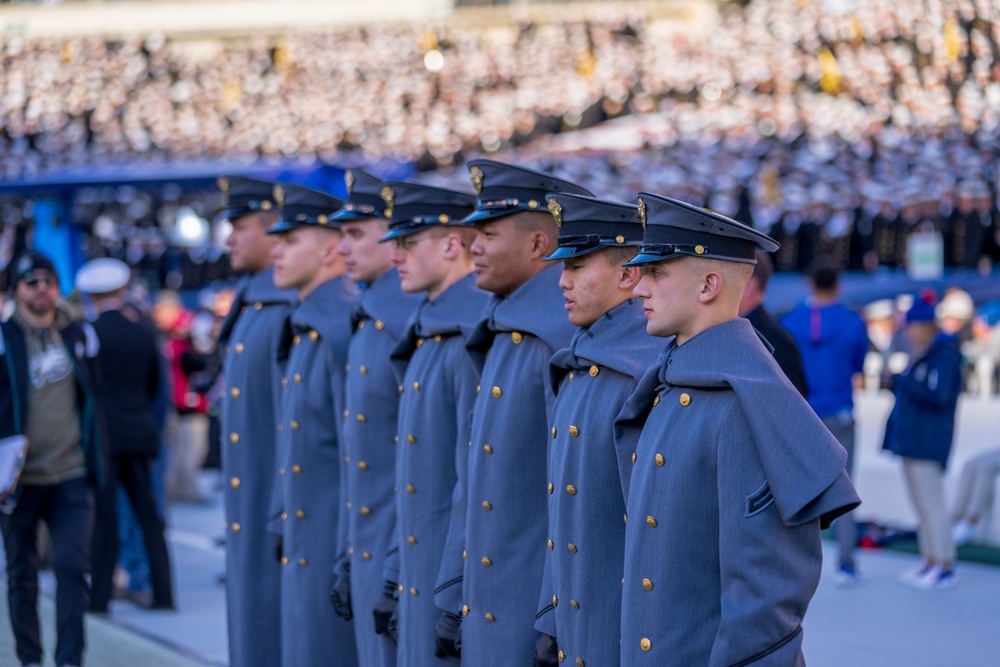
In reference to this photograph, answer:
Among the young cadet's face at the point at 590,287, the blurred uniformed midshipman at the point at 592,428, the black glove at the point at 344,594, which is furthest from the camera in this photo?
the black glove at the point at 344,594

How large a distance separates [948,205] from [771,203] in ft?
11.1

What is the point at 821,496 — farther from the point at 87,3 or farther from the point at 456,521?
the point at 87,3

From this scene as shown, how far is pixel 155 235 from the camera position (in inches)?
876

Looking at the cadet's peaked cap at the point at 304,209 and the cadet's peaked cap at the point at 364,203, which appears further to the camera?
the cadet's peaked cap at the point at 304,209

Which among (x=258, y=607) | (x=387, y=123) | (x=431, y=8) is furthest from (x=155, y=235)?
(x=431, y=8)

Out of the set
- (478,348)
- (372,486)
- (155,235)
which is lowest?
(155,235)

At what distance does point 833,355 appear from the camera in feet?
23.1

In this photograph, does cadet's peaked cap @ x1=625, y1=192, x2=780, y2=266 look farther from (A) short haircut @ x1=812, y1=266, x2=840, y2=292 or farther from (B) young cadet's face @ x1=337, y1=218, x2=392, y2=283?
(A) short haircut @ x1=812, y1=266, x2=840, y2=292

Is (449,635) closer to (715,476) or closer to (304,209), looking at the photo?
(715,476)

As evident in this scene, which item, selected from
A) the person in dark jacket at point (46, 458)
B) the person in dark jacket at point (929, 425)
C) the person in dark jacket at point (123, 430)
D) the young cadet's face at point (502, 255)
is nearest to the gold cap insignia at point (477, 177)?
the young cadet's face at point (502, 255)

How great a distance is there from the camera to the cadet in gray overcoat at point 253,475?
4871mm

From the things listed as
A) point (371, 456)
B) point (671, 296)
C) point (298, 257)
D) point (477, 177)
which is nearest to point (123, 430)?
point (298, 257)

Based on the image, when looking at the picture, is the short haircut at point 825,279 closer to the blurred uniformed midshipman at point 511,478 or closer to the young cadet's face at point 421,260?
the young cadet's face at point 421,260

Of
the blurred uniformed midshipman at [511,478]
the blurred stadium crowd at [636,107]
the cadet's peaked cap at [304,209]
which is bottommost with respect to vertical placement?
the blurred stadium crowd at [636,107]
